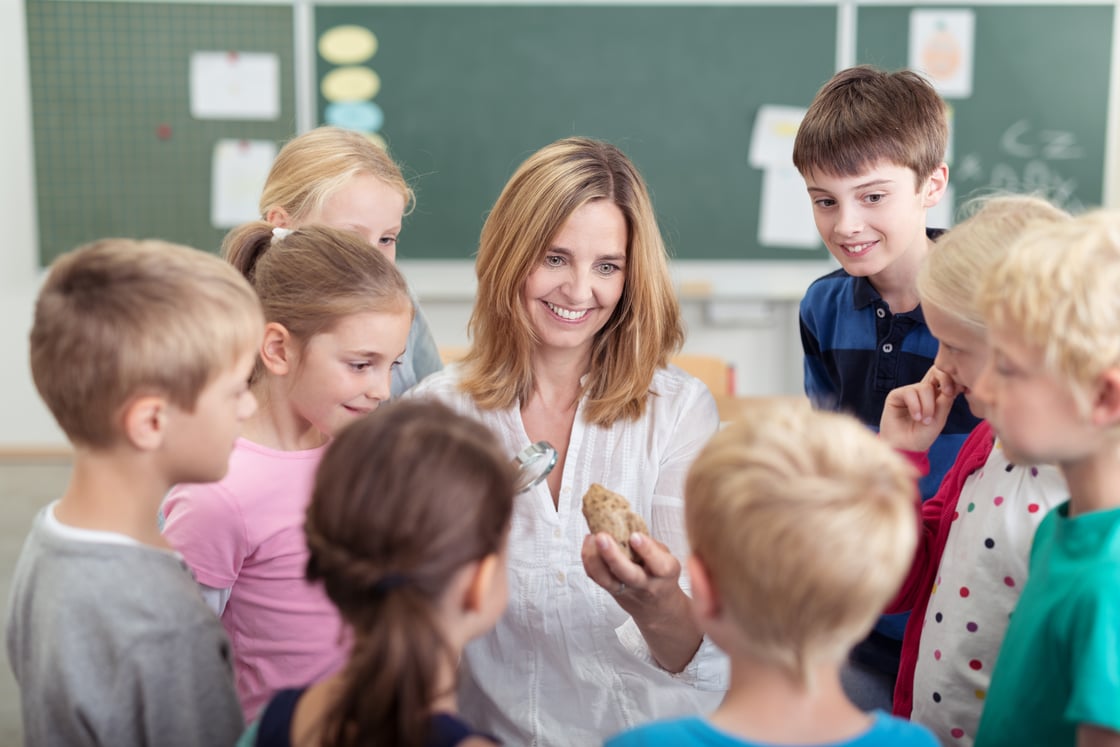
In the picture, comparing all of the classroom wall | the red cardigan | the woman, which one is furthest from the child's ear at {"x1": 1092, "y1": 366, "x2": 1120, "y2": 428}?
the classroom wall

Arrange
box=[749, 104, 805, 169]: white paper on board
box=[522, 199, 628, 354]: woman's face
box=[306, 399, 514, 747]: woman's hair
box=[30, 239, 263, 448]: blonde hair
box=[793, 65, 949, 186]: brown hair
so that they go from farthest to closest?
box=[749, 104, 805, 169]: white paper on board → box=[793, 65, 949, 186]: brown hair → box=[522, 199, 628, 354]: woman's face → box=[30, 239, 263, 448]: blonde hair → box=[306, 399, 514, 747]: woman's hair

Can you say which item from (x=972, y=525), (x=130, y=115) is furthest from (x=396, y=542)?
(x=130, y=115)

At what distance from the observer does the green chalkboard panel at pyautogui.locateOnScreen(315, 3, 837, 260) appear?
3812 millimetres

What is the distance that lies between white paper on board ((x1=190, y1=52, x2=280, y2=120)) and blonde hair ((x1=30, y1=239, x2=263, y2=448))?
2966 mm

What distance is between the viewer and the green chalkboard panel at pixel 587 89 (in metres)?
3.81

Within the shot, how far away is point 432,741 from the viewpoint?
85 centimetres

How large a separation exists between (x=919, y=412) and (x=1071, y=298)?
0.50m

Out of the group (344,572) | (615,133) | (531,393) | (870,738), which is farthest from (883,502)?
(615,133)

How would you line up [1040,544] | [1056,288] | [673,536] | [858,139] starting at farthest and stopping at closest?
1. [858,139]
2. [673,536]
3. [1040,544]
4. [1056,288]

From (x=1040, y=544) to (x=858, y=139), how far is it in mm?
869

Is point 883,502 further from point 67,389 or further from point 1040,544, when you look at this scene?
point 67,389

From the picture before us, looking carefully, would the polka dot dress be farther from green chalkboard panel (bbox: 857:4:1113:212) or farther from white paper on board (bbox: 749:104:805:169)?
green chalkboard panel (bbox: 857:4:1113:212)

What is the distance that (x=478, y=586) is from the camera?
35.9 inches

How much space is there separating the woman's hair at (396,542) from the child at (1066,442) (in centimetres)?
54
